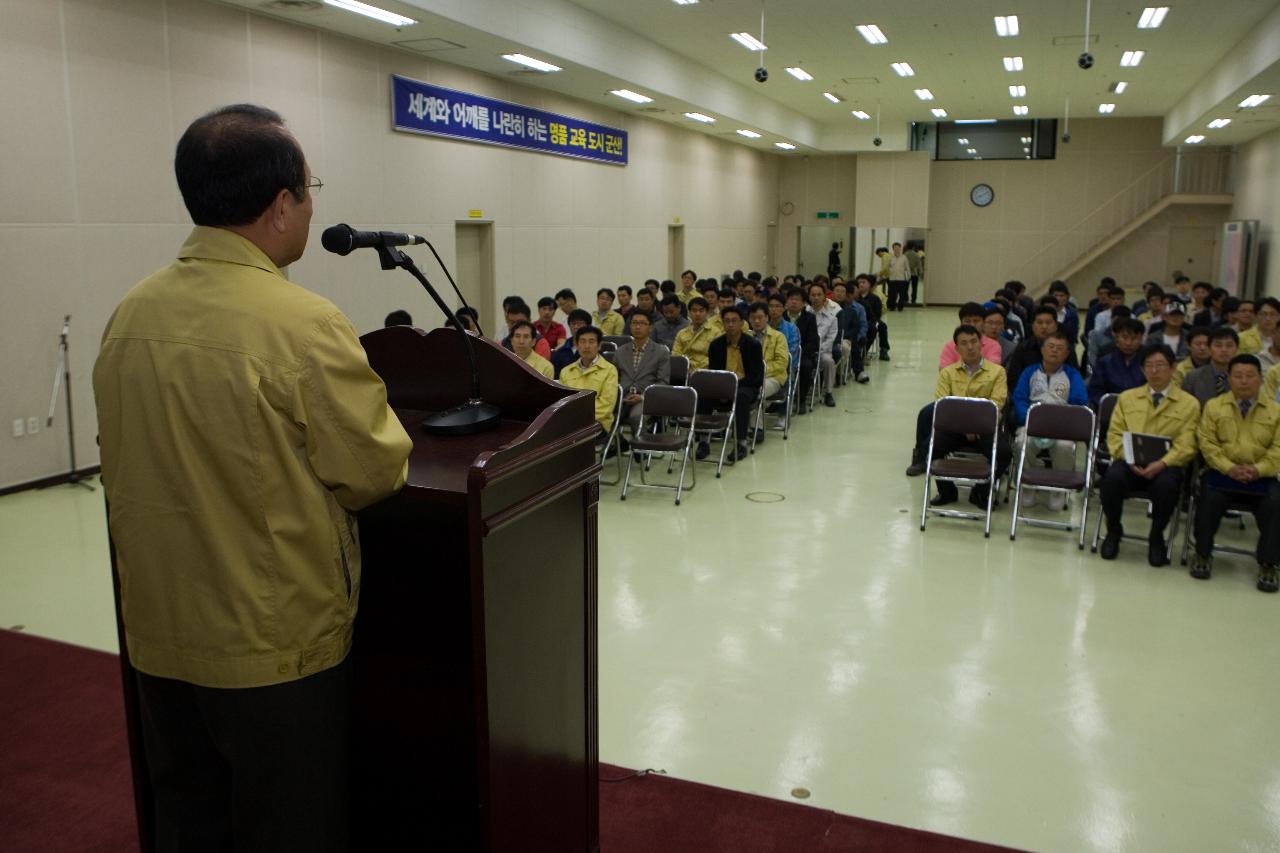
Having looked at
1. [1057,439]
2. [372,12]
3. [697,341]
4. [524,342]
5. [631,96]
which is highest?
[631,96]

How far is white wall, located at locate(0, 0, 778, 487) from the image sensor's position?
6.78 m

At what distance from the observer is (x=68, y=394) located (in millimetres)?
7211

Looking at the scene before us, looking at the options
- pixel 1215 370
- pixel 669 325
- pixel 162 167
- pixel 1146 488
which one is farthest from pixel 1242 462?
pixel 162 167

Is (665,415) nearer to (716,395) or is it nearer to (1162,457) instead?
(716,395)

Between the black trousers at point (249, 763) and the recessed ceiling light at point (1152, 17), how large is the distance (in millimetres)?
12286

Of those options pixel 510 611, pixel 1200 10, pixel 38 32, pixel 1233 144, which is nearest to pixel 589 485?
pixel 510 611

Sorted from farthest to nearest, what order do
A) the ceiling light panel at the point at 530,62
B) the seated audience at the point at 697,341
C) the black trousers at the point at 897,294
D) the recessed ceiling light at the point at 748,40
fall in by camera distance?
the black trousers at the point at 897,294, the recessed ceiling light at the point at 748,40, the ceiling light panel at the point at 530,62, the seated audience at the point at 697,341

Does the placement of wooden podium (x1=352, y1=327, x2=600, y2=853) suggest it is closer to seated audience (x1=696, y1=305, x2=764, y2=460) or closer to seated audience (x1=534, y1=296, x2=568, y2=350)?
seated audience (x1=696, y1=305, x2=764, y2=460)

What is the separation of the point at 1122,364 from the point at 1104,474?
4.50 ft

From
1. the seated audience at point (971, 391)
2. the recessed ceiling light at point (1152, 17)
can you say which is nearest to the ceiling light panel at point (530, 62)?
the seated audience at point (971, 391)

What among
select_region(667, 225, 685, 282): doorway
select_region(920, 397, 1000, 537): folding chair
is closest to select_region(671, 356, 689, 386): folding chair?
select_region(920, 397, 1000, 537): folding chair

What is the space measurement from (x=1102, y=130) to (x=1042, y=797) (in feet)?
75.6

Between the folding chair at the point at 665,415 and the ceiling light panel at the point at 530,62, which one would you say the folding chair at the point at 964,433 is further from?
the ceiling light panel at the point at 530,62

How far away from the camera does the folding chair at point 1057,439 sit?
6.00 metres
